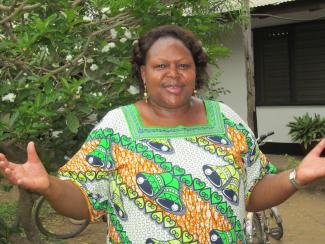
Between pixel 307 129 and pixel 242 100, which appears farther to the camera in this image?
pixel 242 100

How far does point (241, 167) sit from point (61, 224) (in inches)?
228

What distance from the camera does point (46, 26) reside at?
276cm

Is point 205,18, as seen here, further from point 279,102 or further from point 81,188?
point 279,102

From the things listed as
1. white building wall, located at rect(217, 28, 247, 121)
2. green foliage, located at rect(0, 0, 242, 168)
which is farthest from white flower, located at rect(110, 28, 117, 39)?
white building wall, located at rect(217, 28, 247, 121)

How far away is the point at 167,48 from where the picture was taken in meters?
Result: 2.36

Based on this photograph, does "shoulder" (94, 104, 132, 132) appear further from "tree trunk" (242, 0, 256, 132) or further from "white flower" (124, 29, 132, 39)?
"tree trunk" (242, 0, 256, 132)

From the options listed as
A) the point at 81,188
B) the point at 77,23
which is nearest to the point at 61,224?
the point at 77,23

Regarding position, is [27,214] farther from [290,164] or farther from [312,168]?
[290,164]

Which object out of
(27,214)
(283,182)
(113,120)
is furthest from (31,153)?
(27,214)

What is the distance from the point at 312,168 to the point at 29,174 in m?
1.12

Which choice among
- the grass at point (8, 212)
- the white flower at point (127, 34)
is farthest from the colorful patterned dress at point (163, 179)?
the grass at point (8, 212)

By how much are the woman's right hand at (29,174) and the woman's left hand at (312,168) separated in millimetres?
1020

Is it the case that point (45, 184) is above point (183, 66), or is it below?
below

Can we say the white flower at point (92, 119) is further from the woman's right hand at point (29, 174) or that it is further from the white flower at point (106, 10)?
the woman's right hand at point (29, 174)
